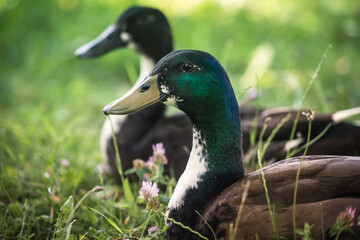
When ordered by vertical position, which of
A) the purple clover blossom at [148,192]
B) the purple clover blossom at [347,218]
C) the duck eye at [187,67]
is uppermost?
the duck eye at [187,67]

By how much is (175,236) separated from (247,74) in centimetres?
291

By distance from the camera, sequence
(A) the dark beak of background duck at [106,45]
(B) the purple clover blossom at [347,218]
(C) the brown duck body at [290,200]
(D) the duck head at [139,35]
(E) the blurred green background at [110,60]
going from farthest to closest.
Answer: (E) the blurred green background at [110,60] → (A) the dark beak of background duck at [106,45] → (D) the duck head at [139,35] → (C) the brown duck body at [290,200] → (B) the purple clover blossom at [347,218]

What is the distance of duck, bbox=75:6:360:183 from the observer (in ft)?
8.82

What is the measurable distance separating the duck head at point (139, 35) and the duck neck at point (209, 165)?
1.28 meters

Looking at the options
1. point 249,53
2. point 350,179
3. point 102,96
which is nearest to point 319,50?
point 249,53

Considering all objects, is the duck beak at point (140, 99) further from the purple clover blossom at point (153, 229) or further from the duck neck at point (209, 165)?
the purple clover blossom at point (153, 229)

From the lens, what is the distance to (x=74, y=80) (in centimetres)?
460

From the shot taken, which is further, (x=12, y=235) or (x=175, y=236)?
(x=12, y=235)

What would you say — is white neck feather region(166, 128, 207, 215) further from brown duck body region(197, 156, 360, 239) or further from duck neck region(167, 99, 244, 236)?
brown duck body region(197, 156, 360, 239)

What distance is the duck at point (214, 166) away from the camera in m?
1.72

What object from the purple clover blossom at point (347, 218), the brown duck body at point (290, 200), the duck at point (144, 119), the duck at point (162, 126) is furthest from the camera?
the duck at point (144, 119)

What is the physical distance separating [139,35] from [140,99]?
1.31 metres

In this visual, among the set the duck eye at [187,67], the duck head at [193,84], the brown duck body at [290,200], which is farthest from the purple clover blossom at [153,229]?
the duck eye at [187,67]

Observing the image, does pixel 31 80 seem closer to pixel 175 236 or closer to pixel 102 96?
pixel 102 96
